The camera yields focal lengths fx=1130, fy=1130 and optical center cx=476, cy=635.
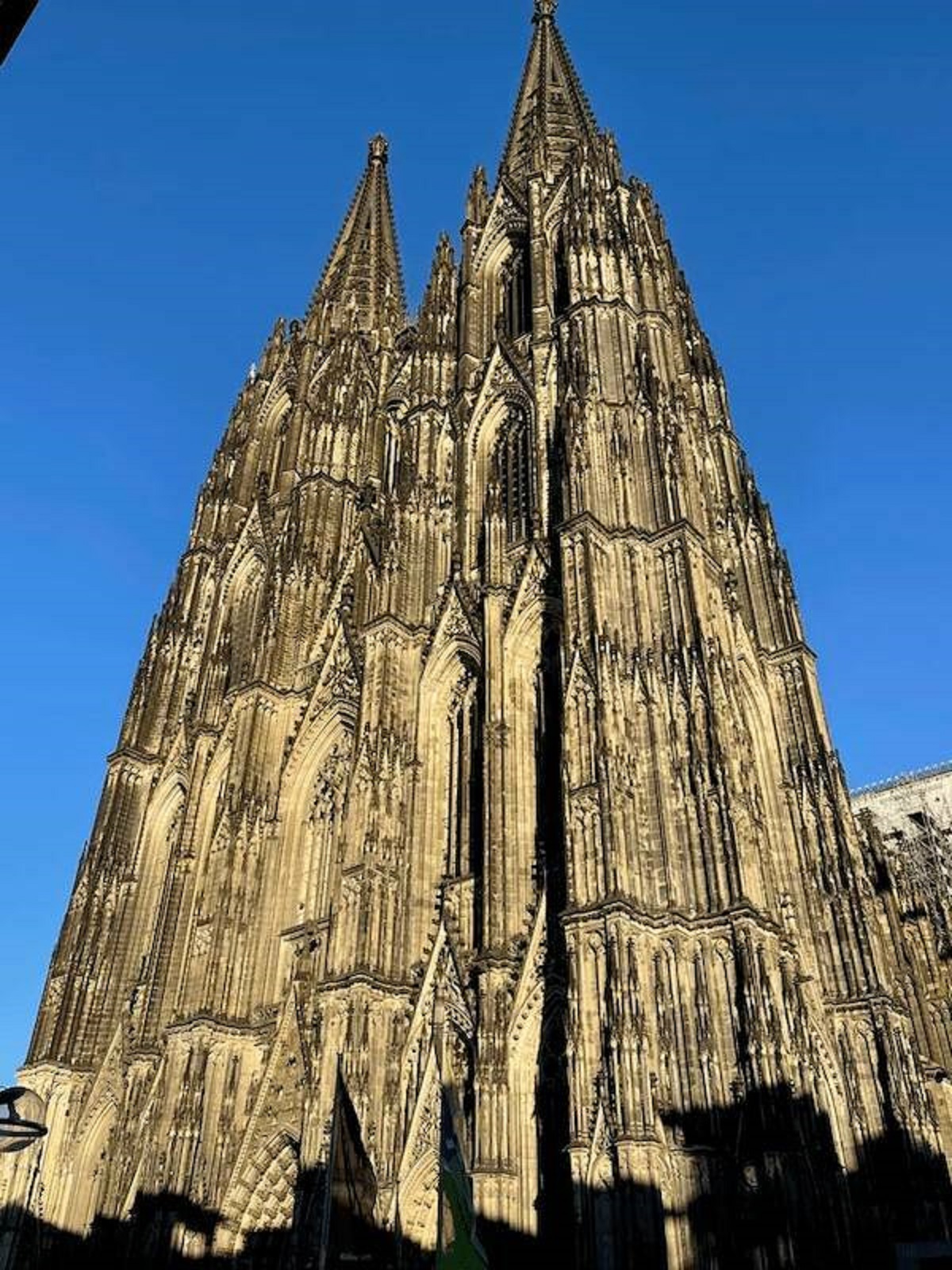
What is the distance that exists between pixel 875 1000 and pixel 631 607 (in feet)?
29.8

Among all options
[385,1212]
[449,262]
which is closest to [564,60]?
[449,262]

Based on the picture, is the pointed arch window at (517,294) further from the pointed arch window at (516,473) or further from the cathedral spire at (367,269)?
the cathedral spire at (367,269)

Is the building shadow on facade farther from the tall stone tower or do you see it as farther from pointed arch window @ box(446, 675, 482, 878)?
pointed arch window @ box(446, 675, 482, 878)

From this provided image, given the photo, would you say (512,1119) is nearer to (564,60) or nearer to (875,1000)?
(875,1000)

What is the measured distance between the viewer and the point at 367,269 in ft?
156

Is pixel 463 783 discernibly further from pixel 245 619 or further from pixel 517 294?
pixel 517 294

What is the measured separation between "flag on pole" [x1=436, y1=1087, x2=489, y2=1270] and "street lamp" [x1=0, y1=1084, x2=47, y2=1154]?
23.7 feet

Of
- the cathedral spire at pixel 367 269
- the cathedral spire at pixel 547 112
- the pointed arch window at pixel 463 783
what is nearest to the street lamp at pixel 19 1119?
the pointed arch window at pixel 463 783

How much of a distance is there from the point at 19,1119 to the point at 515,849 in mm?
15814

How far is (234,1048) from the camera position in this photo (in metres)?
25.0

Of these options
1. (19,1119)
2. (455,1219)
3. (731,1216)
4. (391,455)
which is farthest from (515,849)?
(391,455)

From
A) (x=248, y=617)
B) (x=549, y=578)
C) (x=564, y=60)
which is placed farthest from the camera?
(x=564, y=60)

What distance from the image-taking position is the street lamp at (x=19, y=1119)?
7.74 m

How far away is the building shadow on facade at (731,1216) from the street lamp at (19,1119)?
887 centimetres
